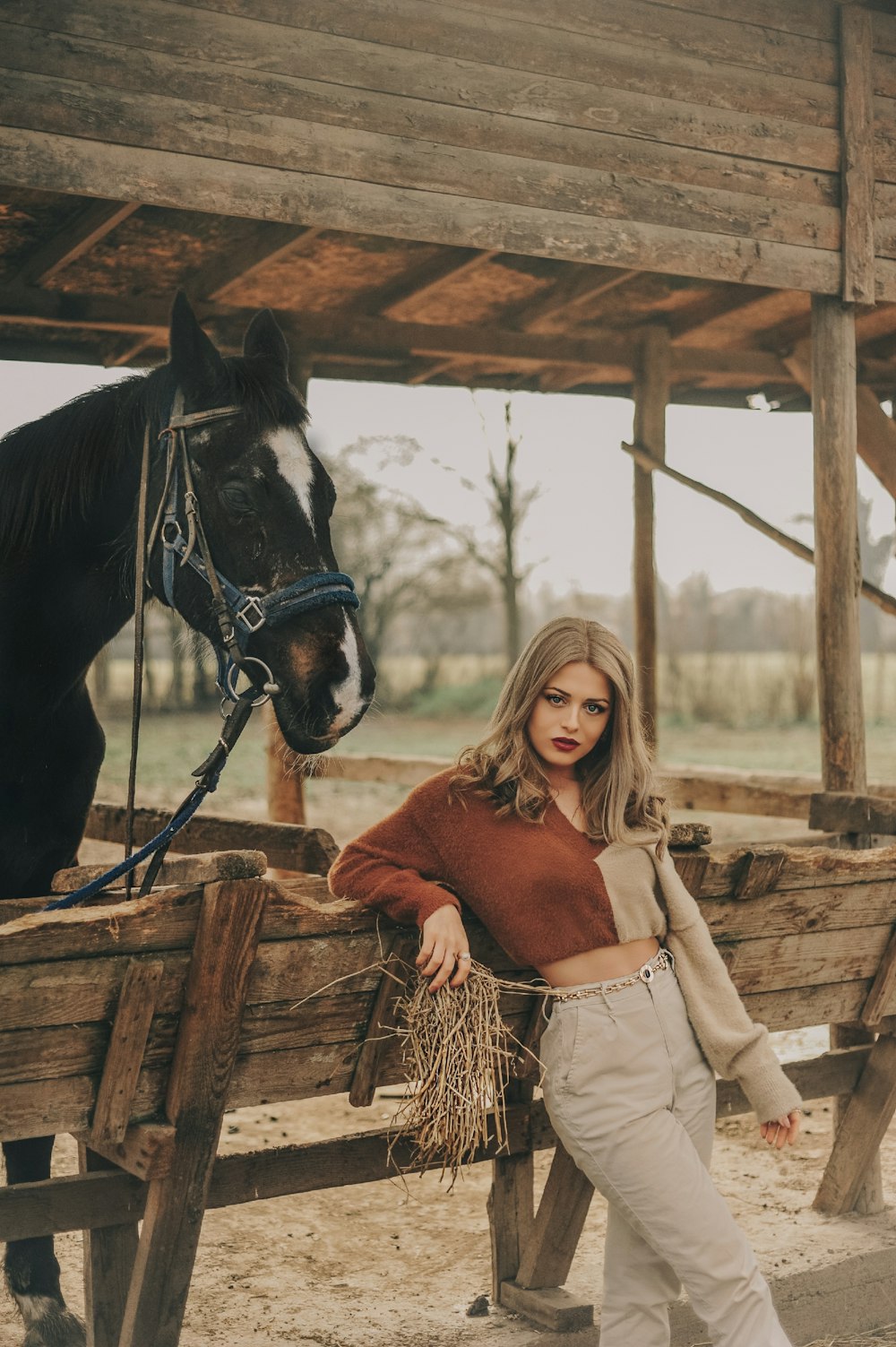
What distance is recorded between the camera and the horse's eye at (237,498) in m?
2.77

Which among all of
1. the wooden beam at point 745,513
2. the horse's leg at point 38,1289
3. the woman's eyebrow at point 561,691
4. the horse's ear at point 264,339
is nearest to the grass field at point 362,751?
the wooden beam at point 745,513

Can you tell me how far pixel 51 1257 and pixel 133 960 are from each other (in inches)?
59.5

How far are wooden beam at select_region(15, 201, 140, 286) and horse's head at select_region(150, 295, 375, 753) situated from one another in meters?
1.25

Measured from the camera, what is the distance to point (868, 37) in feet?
14.9

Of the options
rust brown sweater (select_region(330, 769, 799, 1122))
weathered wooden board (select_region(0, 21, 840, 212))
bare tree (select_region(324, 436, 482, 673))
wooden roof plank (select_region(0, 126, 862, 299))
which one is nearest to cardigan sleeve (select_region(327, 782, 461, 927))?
rust brown sweater (select_region(330, 769, 799, 1122))

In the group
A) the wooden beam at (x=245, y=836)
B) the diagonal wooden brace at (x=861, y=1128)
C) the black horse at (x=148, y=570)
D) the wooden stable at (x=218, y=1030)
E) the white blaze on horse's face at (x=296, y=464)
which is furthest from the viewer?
the diagonal wooden brace at (x=861, y=1128)

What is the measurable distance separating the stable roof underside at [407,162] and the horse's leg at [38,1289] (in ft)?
7.70

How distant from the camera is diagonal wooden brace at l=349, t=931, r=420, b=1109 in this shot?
245cm

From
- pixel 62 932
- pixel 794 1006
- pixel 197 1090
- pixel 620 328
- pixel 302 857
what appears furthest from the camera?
pixel 620 328

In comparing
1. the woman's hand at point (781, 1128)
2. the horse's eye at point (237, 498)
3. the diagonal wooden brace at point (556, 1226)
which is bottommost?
the diagonal wooden brace at point (556, 1226)

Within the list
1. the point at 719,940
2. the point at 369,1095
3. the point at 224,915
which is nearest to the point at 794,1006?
the point at 719,940

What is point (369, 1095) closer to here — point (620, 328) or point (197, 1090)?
point (197, 1090)

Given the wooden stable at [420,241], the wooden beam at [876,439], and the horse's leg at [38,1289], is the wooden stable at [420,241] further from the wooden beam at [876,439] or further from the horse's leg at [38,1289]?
the wooden beam at [876,439]

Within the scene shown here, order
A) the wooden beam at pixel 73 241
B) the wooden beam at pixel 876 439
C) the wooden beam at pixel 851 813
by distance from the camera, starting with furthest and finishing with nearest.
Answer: the wooden beam at pixel 876 439, the wooden beam at pixel 851 813, the wooden beam at pixel 73 241
